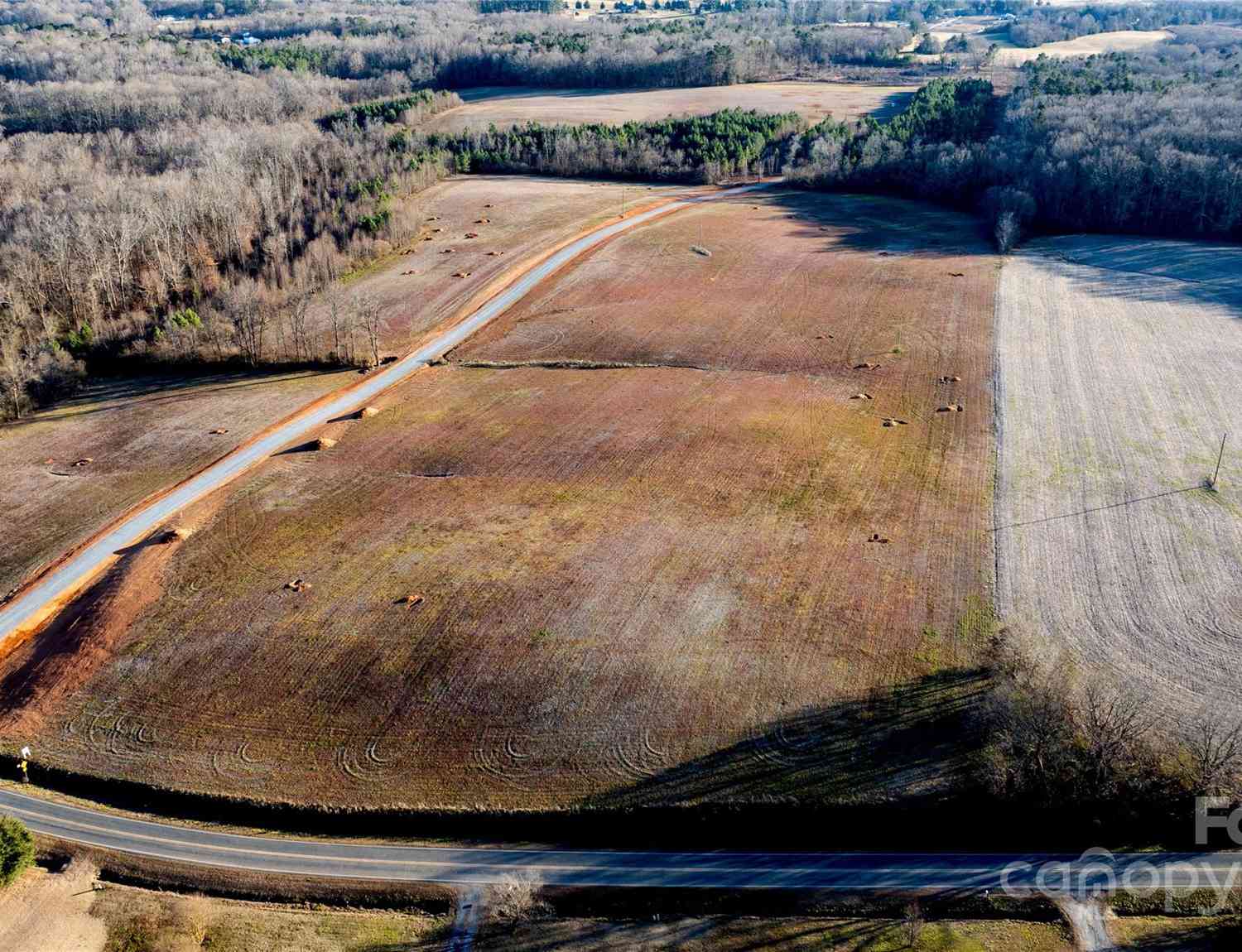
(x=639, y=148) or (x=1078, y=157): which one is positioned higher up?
(x=639, y=148)

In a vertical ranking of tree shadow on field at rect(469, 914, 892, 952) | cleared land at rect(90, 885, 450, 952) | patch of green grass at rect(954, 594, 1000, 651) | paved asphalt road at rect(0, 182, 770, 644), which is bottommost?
cleared land at rect(90, 885, 450, 952)

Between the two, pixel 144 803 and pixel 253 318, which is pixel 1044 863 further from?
pixel 253 318

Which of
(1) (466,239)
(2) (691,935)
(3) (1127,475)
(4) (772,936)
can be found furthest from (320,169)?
A: (4) (772,936)

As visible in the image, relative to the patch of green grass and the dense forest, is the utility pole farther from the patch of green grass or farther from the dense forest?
the dense forest

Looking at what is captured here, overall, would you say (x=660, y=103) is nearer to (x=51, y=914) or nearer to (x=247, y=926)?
(x=247, y=926)

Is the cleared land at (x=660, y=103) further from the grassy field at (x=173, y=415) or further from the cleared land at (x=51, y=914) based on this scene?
the cleared land at (x=51, y=914)

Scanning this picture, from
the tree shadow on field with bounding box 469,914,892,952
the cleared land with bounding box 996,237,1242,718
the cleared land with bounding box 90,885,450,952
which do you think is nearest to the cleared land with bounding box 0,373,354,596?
the cleared land with bounding box 90,885,450,952

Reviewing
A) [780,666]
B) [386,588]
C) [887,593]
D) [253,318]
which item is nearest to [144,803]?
[386,588]
